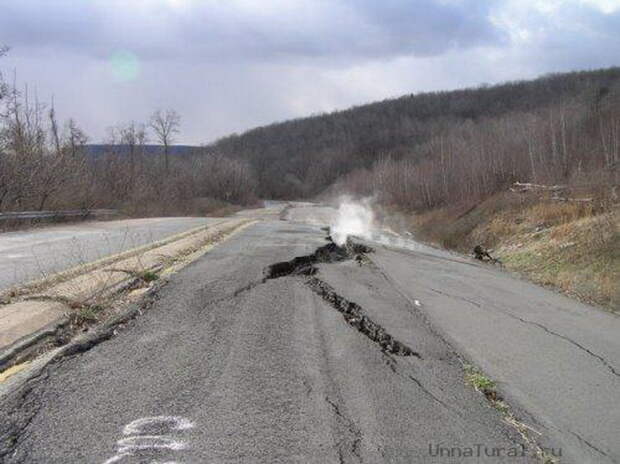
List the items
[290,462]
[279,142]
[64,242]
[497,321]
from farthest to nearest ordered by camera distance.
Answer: [279,142] < [64,242] < [497,321] < [290,462]

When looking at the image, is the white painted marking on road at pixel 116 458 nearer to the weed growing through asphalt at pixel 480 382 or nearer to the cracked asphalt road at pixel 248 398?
the cracked asphalt road at pixel 248 398

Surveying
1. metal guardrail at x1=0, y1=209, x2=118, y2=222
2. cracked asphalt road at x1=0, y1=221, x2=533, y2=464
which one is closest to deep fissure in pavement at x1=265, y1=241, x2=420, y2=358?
cracked asphalt road at x1=0, y1=221, x2=533, y2=464

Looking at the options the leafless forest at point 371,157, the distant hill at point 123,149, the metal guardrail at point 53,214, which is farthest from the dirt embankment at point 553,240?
the distant hill at point 123,149

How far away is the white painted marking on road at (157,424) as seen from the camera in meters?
3.99

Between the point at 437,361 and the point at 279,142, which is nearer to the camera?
the point at 437,361

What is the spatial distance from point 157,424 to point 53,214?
25.6m

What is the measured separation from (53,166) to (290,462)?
2949cm

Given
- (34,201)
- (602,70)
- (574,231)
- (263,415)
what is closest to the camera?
(263,415)

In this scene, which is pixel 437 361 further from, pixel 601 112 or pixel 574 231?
pixel 601 112

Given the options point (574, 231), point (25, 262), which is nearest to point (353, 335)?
point (25, 262)

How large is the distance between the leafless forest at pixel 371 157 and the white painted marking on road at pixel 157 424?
21.3 meters

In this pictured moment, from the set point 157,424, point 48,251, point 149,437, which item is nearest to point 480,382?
point 157,424

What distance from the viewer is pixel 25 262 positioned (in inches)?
473

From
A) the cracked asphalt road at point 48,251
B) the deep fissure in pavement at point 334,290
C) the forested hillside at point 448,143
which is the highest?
the forested hillside at point 448,143
